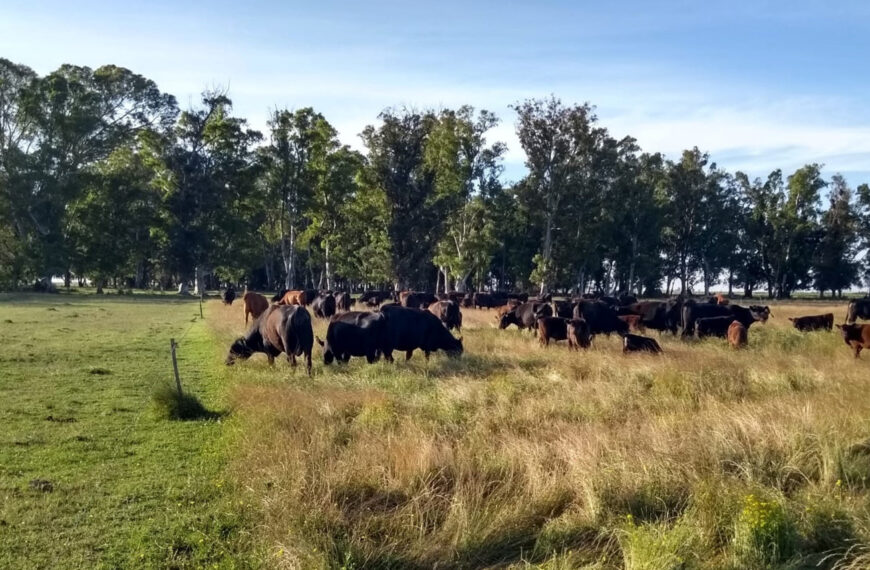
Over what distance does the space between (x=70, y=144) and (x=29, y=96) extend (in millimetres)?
4733

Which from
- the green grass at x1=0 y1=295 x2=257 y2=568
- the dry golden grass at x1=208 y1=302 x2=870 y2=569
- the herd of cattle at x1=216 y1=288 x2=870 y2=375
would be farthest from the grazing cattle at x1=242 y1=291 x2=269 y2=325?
the dry golden grass at x1=208 y1=302 x2=870 y2=569

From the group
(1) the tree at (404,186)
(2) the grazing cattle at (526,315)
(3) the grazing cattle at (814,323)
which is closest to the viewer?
(3) the grazing cattle at (814,323)

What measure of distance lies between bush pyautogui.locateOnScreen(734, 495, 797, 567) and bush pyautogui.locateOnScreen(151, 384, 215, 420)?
8039mm

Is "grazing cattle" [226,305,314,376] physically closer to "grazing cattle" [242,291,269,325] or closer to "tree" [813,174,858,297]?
"grazing cattle" [242,291,269,325]

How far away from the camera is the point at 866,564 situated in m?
5.86

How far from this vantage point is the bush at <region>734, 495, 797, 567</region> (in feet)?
19.7

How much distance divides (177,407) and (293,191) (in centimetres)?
5062

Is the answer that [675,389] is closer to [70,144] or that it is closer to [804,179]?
[70,144]

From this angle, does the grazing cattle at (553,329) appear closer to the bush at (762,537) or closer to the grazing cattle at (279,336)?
the grazing cattle at (279,336)

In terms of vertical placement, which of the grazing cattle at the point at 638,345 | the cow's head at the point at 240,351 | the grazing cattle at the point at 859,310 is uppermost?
the grazing cattle at the point at 859,310

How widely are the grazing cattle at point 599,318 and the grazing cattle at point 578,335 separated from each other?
3.76 m

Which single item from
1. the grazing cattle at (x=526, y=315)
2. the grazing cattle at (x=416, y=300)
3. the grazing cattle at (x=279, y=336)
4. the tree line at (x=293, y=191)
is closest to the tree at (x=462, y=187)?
the tree line at (x=293, y=191)

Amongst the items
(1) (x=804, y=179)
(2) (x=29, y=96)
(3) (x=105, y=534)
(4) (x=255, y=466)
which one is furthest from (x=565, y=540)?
(1) (x=804, y=179)

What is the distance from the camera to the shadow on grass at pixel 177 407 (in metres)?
11.1
